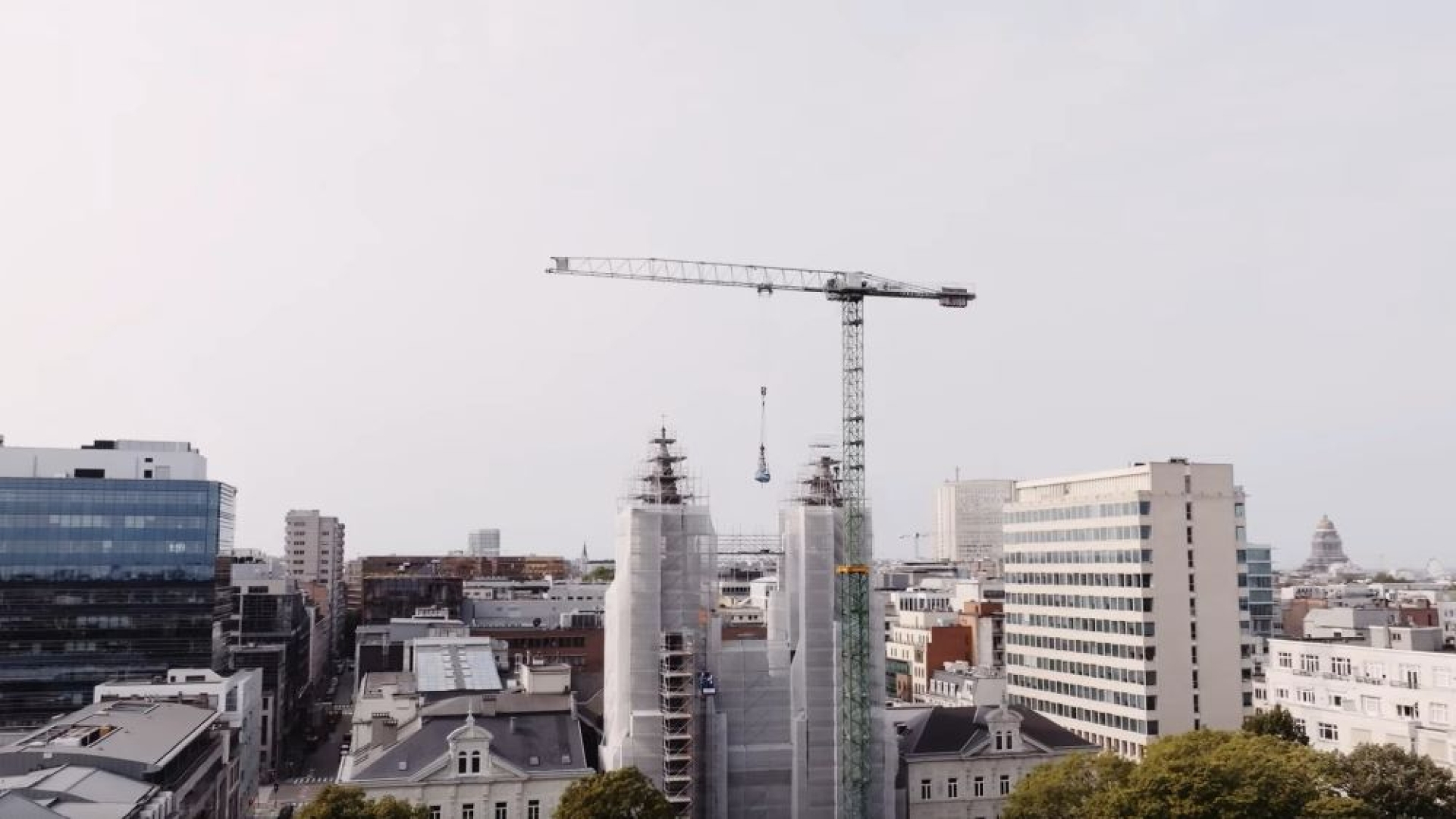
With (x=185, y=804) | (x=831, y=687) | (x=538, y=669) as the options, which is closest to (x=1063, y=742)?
(x=831, y=687)

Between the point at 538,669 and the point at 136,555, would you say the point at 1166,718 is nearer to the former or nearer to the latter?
the point at 538,669

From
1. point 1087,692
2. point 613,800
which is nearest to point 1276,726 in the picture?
point 1087,692

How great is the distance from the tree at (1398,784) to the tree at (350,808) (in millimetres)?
56565

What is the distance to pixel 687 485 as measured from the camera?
306ft

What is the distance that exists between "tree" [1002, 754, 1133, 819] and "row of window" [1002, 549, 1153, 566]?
1739 inches

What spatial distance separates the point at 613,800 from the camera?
73125 millimetres

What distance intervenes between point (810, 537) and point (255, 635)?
4391 inches

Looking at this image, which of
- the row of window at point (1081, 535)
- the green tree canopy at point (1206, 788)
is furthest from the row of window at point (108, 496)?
the green tree canopy at point (1206, 788)

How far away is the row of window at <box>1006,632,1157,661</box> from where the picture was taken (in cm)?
11938

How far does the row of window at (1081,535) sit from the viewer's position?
121 meters

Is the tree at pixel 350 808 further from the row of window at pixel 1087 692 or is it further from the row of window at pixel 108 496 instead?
the row of window at pixel 108 496

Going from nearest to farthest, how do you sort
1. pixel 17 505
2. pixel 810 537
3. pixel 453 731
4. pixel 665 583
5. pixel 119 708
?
1. pixel 453 731
2. pixel 665 583
3. pixel 810 537
4. pixel 119 708
5. pixel 17 505

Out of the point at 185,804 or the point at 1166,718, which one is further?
the point at 1166,718

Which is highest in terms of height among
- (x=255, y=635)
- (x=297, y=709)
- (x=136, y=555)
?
(x=136, y=555)
